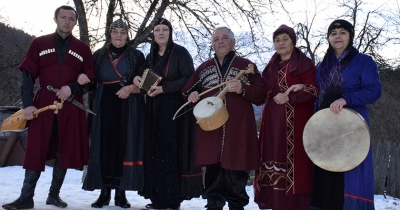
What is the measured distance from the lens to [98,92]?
433 centimetres

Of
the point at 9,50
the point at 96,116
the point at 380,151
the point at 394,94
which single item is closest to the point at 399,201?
the point at 380,151

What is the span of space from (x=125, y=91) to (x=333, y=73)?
6.60ft

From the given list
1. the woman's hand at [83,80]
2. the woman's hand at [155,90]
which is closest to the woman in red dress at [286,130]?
the woman's hand at [155,90]

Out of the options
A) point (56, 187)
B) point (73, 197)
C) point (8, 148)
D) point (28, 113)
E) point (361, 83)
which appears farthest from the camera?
point (8, 148)

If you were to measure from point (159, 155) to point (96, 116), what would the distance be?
782 mm

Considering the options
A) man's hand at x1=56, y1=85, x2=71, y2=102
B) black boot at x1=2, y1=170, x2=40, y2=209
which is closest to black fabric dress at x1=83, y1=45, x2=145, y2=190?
man's hand at x1=56, y1=85, x2=71, y2=102

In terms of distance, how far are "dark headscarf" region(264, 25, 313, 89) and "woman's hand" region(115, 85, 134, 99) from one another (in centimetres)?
140

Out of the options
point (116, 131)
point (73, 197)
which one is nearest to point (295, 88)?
point (116, 131)

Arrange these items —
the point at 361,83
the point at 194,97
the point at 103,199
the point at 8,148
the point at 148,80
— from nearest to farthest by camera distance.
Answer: the point at 361,83
the point at 194,97
the point at 148,80
the point at 103,199
the point at 8,148

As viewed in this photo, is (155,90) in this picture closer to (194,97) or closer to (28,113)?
(194,97)

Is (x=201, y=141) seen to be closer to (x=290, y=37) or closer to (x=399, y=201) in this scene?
(x=290, y=37)

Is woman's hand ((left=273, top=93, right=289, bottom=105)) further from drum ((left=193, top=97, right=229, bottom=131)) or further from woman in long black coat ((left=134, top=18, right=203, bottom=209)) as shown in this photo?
woman in long black coat ((left=134, top=18, right=203, bottom=209))

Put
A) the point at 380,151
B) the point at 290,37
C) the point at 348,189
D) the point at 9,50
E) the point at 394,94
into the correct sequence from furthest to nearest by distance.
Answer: the point at 394,94 → the point at 9,50 → the point at 380,151 → the point at 290,37 → the point at 348,189

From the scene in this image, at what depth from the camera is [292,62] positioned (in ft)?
11.7
